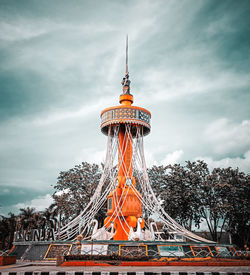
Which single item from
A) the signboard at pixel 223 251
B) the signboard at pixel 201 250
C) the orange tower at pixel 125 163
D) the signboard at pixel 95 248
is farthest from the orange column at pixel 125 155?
the signboard at pixel 223 251

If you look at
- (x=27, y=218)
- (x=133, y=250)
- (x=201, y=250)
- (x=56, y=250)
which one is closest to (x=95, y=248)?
(x=133, y=250)

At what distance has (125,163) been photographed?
21.0 m

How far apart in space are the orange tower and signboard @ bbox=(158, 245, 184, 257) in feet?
12.1

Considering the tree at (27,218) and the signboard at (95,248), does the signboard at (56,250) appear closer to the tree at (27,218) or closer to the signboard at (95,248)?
the signboard at (95,248)

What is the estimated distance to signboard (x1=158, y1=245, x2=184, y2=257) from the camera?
1427cm

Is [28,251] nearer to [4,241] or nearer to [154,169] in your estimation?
[154,169]

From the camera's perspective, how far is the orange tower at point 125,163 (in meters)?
19.1

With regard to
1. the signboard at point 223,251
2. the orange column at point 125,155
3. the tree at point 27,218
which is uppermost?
the orange column at point 125,155

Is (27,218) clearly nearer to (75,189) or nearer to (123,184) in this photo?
(75,189)

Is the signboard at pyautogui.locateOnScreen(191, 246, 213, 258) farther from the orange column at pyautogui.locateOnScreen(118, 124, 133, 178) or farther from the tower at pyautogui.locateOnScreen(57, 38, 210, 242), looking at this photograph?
the orange column at pyautogui.locateOnScreen(118, 124, 133, 178)

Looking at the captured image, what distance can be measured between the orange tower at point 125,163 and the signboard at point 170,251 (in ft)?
12.1

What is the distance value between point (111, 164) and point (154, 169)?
437 inches

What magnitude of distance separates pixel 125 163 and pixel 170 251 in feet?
26.1

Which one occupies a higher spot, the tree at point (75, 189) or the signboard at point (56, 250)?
the tree at point (75, 189)
